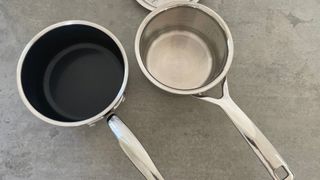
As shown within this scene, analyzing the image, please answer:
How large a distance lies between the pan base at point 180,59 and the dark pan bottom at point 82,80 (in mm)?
70

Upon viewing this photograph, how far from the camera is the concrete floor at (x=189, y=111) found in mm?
577

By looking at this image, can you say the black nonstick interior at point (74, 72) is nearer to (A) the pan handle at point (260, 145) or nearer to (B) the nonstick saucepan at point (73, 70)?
(B) the nonstick saucepan at point (73, 70)

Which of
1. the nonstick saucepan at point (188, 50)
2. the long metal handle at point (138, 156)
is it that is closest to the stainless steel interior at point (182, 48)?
the nonstick saucepan at point (188, 50)

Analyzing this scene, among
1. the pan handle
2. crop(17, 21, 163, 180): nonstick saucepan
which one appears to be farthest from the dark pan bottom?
the pan handle

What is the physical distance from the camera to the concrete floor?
1.89ft

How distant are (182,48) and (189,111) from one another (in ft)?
0.37

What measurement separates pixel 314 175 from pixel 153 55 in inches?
13.3

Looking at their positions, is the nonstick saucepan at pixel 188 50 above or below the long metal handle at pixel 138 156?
above

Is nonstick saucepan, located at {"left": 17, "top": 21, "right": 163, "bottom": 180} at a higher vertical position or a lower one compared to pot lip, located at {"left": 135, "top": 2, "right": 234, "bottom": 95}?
lower

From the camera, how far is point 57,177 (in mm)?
570

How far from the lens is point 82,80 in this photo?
0.57 metres

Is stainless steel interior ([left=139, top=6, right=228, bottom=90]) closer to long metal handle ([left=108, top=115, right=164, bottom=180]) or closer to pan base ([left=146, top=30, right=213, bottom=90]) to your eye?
pan base ([left=146, top=30, right=213, bottom=90])

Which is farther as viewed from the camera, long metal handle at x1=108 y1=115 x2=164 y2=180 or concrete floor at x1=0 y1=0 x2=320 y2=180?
concrete floor at x1=0 y1=0 x2=320 y2=180

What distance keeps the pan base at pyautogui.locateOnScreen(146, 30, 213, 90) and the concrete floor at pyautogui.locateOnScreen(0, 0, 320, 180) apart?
0.03m
